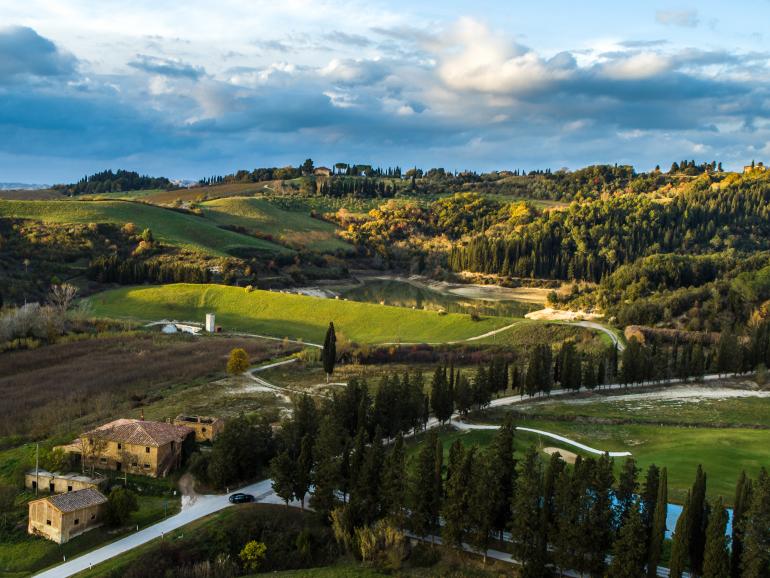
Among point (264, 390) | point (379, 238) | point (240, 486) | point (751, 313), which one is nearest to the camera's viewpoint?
point (240, 486)

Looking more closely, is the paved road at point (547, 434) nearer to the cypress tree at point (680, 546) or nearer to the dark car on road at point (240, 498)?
the cypress tree at point (680, 546)

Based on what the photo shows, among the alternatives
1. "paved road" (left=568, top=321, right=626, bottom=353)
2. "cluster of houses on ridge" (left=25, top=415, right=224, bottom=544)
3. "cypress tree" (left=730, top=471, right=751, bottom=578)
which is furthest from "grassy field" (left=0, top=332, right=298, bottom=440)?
"cypress tree" (left=730, top=471, right=751, bottom=578)

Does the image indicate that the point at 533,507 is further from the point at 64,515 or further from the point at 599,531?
the point at 64,515

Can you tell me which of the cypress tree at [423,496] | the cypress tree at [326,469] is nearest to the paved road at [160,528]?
the cypress tree at [326,469]

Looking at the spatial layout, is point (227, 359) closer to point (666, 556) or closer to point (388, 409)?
point (388, 409)

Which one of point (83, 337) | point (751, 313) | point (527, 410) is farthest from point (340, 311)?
point (751, 313)

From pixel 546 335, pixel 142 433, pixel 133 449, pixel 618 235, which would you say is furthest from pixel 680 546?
pixel 618 235
